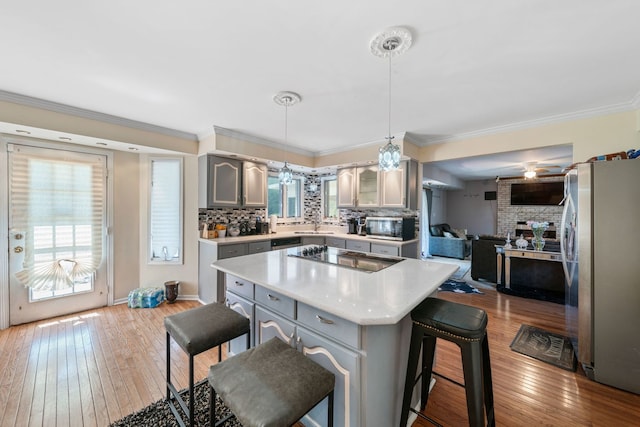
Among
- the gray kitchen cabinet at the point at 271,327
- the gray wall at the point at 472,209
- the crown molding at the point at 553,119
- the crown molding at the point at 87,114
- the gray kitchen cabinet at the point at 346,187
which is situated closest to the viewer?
the gray kitchen cabinet at the point at 271,327

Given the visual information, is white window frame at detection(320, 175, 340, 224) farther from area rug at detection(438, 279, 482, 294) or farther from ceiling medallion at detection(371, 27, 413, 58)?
ceiling medallion at detection(371, 27, 413, 58)

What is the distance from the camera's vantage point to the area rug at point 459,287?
4.25m

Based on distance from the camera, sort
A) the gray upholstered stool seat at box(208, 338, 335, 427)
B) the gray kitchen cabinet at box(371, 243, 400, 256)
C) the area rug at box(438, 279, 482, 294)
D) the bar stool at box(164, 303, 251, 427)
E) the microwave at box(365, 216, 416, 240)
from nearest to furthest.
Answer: the gray upholstered stool seat at box(208, 338, 335, 427)
the bar stool at box(164, 303, 251, 427)
the gray kitchen cabinet at box(371, 243, 400, 256)
the microwave at box(365, 216, 416, 240)
the area rug at box(438, 279, 482, 294)

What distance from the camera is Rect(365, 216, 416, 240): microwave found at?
3893mm

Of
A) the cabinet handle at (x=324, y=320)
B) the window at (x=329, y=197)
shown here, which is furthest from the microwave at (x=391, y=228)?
the cabinet handle at (x=324, y=320)

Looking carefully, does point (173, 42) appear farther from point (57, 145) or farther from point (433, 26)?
point (57, 145)

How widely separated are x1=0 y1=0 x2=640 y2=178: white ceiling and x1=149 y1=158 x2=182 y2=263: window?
2.96 feet

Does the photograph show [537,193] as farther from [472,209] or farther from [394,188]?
[394,188]

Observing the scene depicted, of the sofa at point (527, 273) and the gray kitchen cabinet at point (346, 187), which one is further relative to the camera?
the gray kitchen cabinet at point (346, 187)

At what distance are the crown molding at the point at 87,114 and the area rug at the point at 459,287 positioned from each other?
15.4 feet

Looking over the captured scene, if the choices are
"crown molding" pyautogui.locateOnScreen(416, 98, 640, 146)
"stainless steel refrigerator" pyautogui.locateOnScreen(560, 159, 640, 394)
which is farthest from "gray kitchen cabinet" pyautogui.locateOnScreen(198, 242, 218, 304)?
"stainless steel refrigerator" pyautogui.locateOnScreen(560, 159, 640, 394)

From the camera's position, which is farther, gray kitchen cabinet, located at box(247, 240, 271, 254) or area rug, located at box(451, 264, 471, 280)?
area rug, located at box(451, 264, 471, 280)

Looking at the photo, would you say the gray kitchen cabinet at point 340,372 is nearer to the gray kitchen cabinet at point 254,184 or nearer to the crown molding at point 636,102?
the gray kitchen cabinet at point 254,184

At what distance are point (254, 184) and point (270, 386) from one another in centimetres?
348
